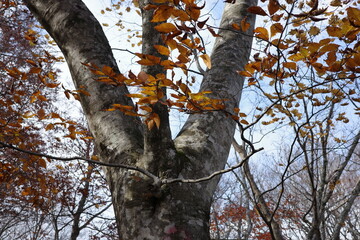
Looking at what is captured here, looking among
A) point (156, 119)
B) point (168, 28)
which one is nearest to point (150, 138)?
point (156, 119)

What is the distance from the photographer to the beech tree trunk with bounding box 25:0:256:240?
2.96ft

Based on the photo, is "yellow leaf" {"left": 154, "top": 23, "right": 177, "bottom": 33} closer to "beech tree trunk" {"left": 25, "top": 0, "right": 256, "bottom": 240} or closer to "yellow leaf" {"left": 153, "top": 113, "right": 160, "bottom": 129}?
"beech tree trunk" {"left": 25, "top": 0, "right": 256, "bottom": 240}

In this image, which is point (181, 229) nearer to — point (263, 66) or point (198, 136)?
point (198, 136)

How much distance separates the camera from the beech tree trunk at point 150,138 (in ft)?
2.96

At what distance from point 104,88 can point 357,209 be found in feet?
47.4

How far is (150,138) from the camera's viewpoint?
3.38 ft

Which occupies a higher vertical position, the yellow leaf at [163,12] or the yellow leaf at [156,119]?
the yellow leaf at [163,12]

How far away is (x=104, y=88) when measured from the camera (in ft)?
4.16

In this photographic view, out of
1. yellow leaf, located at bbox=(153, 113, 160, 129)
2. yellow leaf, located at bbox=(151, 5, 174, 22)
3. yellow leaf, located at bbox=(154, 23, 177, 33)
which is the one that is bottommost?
yellow leaf, located at bbox=(153, 113, 160, 129)

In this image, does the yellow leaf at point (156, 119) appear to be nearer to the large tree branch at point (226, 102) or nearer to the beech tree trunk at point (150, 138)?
the beech tree trunk at point (150, 138)

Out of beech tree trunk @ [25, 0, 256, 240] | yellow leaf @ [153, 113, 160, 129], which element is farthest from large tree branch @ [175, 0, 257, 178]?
yellow leaf @ [153, 113, 160, 129]

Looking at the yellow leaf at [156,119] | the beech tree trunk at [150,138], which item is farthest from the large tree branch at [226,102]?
the yellow leaf at [156,119]

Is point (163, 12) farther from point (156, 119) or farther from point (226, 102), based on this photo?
point (226, 102)

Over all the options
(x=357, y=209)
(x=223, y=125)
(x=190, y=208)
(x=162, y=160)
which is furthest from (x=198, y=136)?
(x=357, y=209)
